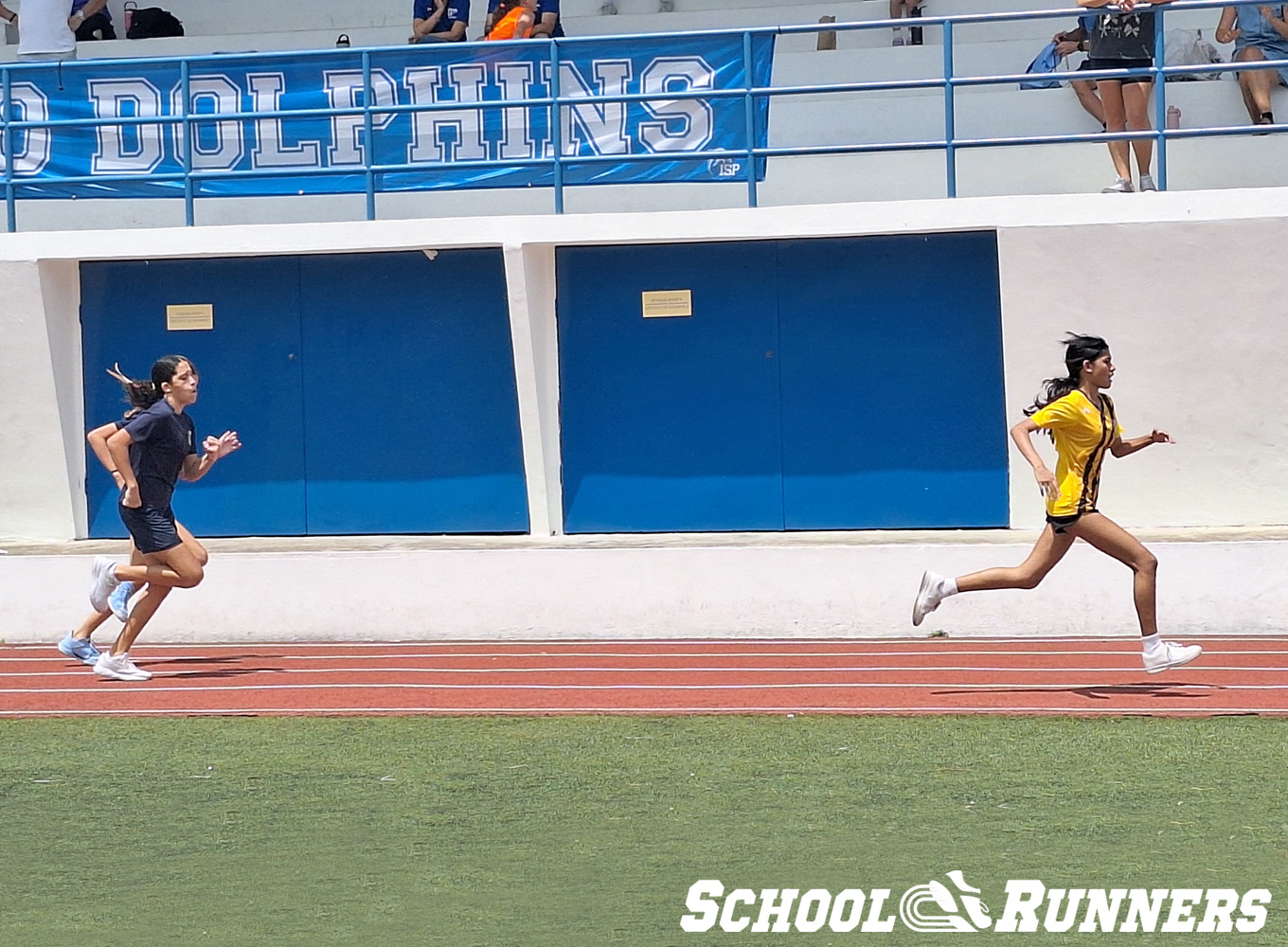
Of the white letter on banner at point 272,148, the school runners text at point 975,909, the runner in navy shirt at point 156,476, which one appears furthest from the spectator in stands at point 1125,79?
the school runners text at point 975,909

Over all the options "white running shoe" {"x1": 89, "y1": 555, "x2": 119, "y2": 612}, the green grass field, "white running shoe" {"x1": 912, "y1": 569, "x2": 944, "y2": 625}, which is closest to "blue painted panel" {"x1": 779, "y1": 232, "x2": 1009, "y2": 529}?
"white running shoe" {"x1": 912, "y1": 569, "x2": 944, "y2": 625}

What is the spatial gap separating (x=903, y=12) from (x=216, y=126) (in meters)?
6.86

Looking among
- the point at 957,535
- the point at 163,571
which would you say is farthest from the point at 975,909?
the point at 957,535

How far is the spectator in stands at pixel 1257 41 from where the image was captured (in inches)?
574

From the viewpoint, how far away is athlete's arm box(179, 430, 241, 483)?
11.3 m

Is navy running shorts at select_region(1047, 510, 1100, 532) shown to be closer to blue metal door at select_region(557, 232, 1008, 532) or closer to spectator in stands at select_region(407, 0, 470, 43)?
blue metal door at select_region(557, 232, 1008, 532)

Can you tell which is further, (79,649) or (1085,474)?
(79,649)

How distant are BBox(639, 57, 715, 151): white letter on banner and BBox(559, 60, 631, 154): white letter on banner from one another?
0.17 metres

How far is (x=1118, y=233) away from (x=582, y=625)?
482cm

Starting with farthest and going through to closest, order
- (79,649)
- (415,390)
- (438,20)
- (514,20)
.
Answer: (438,20) < (514,20) < (415,390) < (79,649)

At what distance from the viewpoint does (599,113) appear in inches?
556

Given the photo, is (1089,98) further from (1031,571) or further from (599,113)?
(1031,571)

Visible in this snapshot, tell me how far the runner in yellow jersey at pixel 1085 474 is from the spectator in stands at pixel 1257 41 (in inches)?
225

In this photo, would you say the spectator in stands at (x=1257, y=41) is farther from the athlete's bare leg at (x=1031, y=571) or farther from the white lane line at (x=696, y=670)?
the athlete's bare leg at (x=1031, y=571)
